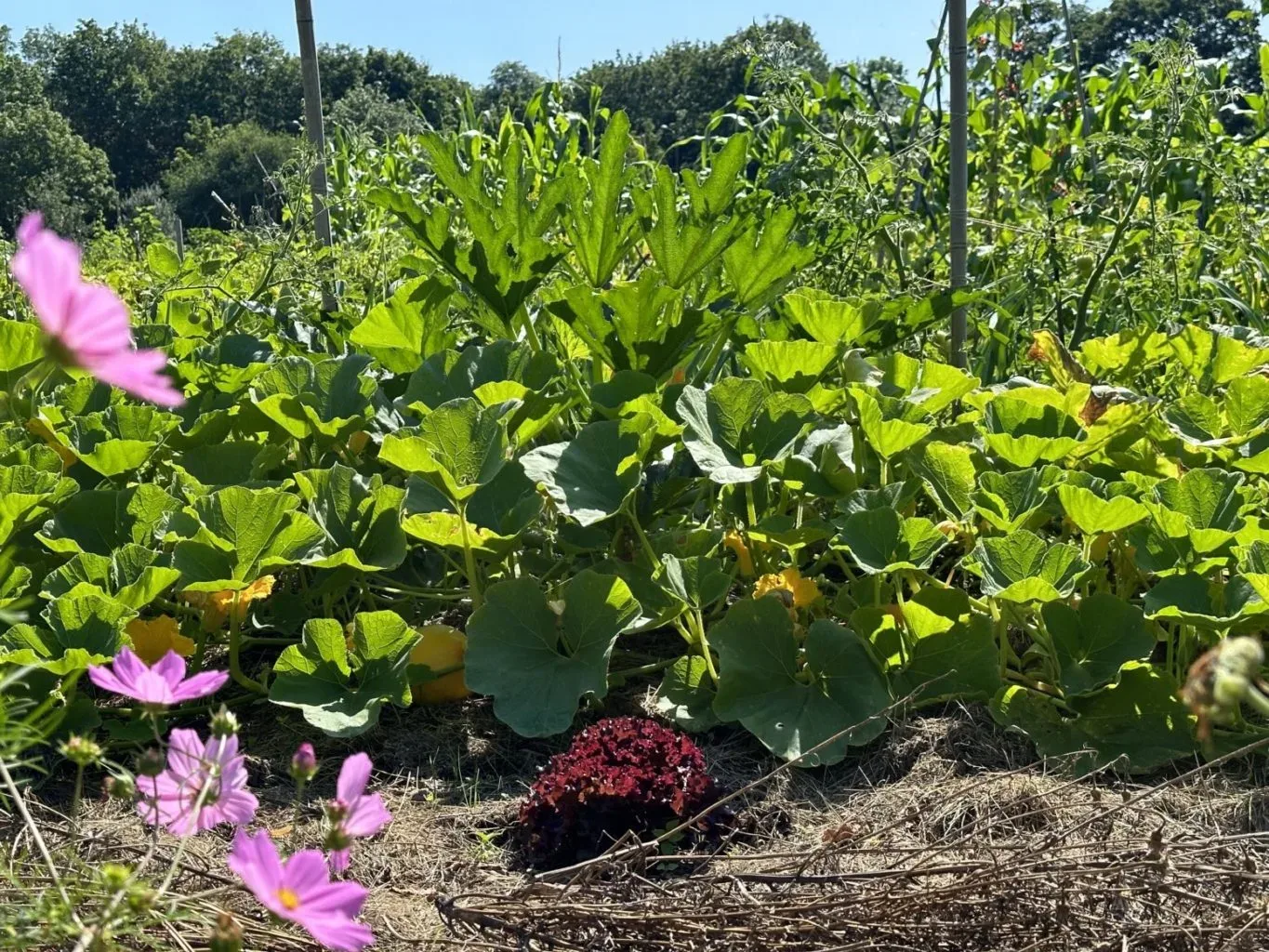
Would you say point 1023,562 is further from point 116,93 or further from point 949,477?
point 116,93

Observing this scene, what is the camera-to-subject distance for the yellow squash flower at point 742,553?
209cm

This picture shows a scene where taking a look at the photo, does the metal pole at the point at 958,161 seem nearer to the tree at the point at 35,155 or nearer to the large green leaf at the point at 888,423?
the large green leaf at the point at 888,423

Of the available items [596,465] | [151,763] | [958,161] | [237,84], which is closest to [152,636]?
[596,465]

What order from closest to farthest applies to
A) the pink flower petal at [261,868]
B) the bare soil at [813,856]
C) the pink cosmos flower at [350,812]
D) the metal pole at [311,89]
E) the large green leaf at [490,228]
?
the pink flower petal at [261,868] < the pink cosmos flower at [350,812] < the bare soil at [813,856] < the large green leaf at [490,228] < the metal pole at [311,89]

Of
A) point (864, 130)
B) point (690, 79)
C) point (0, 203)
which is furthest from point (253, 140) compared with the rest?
→ point (864, 130)

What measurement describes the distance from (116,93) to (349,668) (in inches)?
2387

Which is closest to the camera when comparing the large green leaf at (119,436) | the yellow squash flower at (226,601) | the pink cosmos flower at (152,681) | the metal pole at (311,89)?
the pink cosmos flower at (152,681)

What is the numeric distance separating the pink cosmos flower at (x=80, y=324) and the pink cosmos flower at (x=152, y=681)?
44 centimetres

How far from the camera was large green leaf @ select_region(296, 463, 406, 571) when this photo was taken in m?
1.94

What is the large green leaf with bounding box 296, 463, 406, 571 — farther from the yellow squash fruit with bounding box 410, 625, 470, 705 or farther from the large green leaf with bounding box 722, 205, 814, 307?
the large green leaf with bounding box 722, 205, 814, 307

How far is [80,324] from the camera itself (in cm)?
58

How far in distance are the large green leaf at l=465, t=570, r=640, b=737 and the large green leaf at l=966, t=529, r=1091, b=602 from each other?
487mm

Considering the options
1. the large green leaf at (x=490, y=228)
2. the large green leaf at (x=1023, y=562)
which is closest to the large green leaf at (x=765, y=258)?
the large green leaf at (x=490, y=228)

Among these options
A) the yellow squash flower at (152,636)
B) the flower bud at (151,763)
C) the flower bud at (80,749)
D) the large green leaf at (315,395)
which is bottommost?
the yellow squash flower at (152,636)
